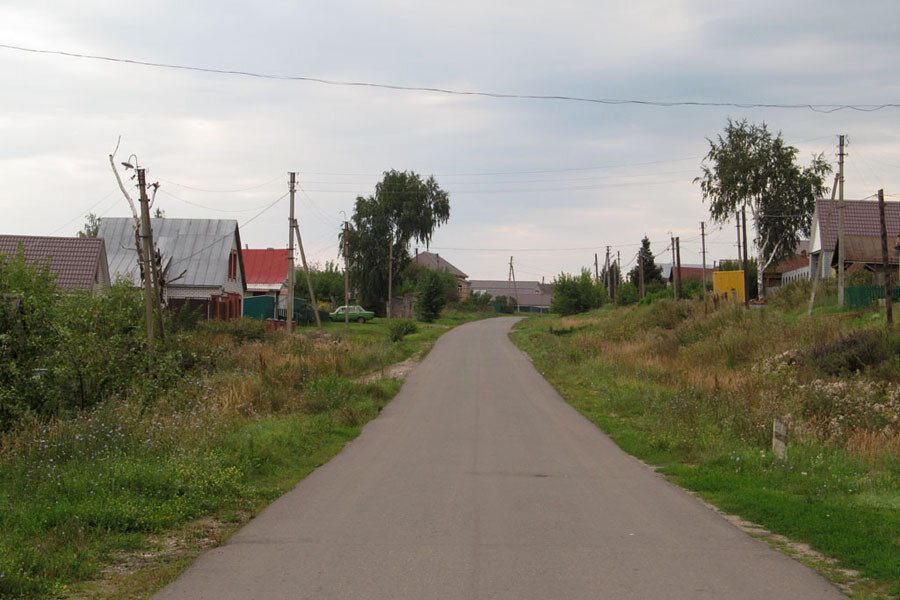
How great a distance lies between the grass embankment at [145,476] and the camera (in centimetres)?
626

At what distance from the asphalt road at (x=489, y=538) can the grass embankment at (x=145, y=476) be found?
0.54 metres

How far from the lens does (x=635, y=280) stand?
9531 centimetres

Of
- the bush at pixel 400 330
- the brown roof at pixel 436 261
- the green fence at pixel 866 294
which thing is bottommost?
the bush at pixel 400 330

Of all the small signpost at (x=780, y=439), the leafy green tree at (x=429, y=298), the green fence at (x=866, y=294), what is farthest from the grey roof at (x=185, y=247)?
the small signpost at (x=780, y=439)

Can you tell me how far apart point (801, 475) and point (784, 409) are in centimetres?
562

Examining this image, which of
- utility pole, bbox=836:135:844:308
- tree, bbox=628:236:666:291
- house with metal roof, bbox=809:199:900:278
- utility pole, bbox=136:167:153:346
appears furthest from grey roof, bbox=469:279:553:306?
utility pole, bbox=136:167:153:346

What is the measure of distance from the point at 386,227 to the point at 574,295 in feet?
67.3

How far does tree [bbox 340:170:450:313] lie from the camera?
7706 cm

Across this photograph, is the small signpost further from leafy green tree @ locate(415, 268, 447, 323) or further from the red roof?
leafy green tree @ locate(415, 268, 447, 323)

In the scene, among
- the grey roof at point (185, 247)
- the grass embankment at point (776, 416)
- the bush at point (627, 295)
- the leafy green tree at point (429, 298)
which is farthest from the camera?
the bush at point (627, 295)

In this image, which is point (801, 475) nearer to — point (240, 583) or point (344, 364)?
point (240, 583)

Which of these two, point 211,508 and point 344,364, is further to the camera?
point 344,364

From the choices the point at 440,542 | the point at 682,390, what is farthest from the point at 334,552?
the point at 682,390

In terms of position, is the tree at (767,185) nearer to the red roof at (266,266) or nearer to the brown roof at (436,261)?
the red roof at (266,266)
